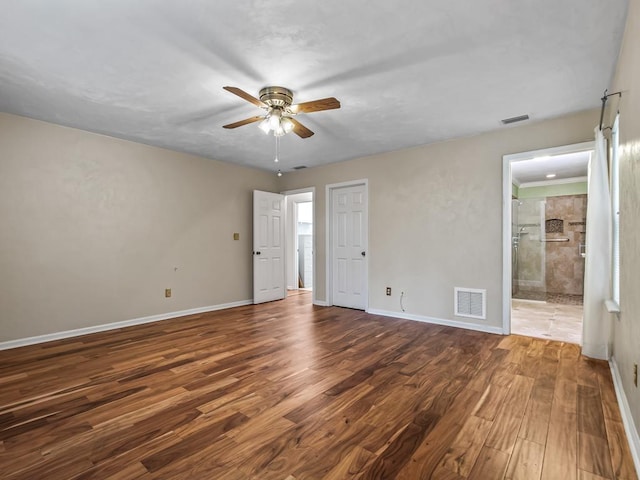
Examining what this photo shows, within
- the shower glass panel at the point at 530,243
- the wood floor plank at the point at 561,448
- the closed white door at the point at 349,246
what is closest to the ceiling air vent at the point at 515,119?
the closed white door at the point at 349,246

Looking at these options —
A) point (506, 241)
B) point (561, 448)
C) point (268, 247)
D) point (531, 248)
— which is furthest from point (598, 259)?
point (268, 247)

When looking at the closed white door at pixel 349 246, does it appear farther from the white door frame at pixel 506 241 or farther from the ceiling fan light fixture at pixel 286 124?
the ceiling fan light fixture at pixel 286 124

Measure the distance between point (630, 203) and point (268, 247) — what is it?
490 centimetres

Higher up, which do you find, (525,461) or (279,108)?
(279,108)

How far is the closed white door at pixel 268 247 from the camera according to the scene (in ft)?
18.8

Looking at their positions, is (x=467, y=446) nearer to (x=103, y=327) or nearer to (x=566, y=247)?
(x=103, y=327)

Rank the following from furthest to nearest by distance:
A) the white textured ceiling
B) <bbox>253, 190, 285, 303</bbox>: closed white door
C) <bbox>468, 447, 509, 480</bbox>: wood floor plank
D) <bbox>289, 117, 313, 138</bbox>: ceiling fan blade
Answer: <bbox>253, 190, 285, 303</bbox>: closed white door < <bbox>289, 117, 313, 138</bbox>: ceiling fan blade < the white textured ceiling < <bbox>468, 447, 509, 480</bbox>: wood floor plank

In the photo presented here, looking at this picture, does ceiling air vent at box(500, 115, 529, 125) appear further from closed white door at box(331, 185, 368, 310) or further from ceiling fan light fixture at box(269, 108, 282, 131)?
ceiling fan light fixture at box(269, 108, 282, 131)

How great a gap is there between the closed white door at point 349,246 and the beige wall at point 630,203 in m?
3.25

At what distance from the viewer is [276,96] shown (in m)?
2.79

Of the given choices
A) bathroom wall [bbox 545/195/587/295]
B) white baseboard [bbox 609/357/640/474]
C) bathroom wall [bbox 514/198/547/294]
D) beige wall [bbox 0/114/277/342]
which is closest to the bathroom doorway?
beige wall [bbox 0/114/277/342]

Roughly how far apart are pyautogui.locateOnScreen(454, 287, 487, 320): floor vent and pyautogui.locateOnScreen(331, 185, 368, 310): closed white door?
144 cm

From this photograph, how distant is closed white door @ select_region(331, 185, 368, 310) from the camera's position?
5203 mm

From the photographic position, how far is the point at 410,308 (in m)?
4.59
